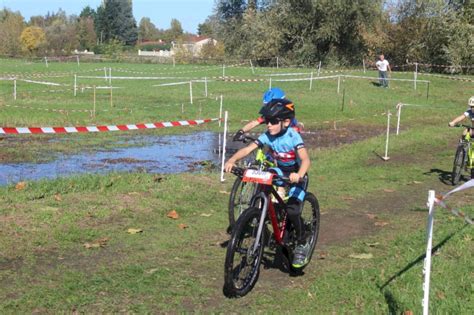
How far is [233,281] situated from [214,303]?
0.85 ft

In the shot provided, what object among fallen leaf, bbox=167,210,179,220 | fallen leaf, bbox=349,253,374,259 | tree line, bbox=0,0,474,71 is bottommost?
fallen leaf, bbox=167,210,179,220

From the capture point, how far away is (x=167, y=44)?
158250mm

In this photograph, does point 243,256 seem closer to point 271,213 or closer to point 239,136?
point 271,213

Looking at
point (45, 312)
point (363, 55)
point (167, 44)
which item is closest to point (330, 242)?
point (45, 312)

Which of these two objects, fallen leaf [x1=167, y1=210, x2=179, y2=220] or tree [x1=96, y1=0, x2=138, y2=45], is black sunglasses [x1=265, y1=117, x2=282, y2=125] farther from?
tree [x1=96, y1=0, x2=138, y2=45]

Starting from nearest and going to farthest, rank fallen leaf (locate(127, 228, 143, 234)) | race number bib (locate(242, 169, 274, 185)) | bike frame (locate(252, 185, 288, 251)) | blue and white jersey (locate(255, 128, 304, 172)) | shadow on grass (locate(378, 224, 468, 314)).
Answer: shadow on grass (locate(378, 224, 468, 314)) < race number bib (locate(242, 169, 274, 185)) < bike frame (locate(252, 185, 288, 251)) < blue and white jersey (locate(255, 128, 304, 172)) < fallen leaf (locate(127, 228, 143, 234))

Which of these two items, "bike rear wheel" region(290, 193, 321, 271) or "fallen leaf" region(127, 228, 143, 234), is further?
"fallen leaf" region(127, 228, 143, 234)

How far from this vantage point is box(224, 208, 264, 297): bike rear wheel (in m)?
5.33

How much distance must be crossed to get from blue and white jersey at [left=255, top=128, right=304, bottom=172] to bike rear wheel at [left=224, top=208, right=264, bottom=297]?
37.0 inches

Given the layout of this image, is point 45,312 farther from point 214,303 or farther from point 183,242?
point 183,242

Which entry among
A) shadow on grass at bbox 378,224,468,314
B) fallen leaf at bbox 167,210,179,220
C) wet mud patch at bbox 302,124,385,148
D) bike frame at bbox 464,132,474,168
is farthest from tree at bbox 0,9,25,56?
shadow on grass at bbox 378,224,468,314

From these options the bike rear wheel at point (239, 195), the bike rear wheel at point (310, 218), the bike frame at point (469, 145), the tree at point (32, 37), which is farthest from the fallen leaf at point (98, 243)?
the tree at point (32, 37)

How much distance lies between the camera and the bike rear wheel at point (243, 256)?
5332 mm

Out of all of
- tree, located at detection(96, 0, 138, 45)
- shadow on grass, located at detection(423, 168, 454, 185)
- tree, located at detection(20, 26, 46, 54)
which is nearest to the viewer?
shadow on grass, located at detection(423, 168, 454, 185)
